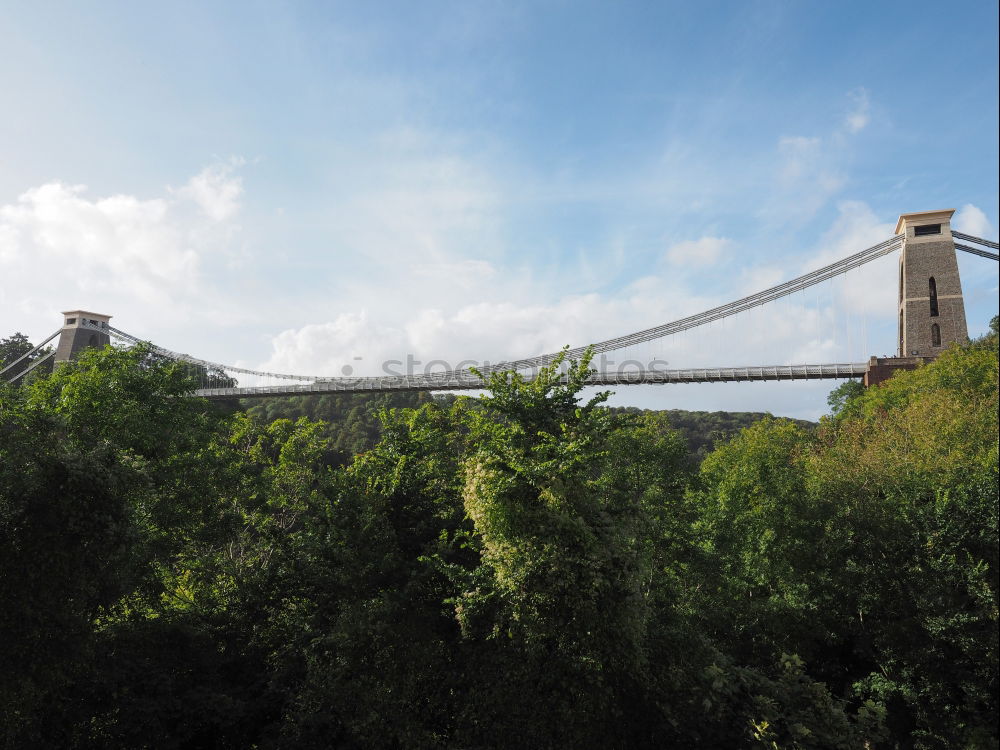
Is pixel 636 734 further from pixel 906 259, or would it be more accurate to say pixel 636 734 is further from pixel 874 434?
pixel 906 259

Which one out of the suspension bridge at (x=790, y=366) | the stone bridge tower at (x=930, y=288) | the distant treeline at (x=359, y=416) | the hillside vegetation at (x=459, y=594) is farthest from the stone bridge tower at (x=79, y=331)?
the stone bridge tower at (x=930, y=288)

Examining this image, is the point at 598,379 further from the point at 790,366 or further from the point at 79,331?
the point at 79,331

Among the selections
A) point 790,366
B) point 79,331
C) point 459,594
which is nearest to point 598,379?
point 790,366

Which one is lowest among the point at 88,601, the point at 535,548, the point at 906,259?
the point at 88,601

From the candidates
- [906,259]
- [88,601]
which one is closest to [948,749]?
[88,601]

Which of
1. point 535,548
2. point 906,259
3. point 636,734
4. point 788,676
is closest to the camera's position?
point 535,548

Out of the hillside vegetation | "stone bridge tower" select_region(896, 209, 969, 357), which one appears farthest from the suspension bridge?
the hillside vegetation
